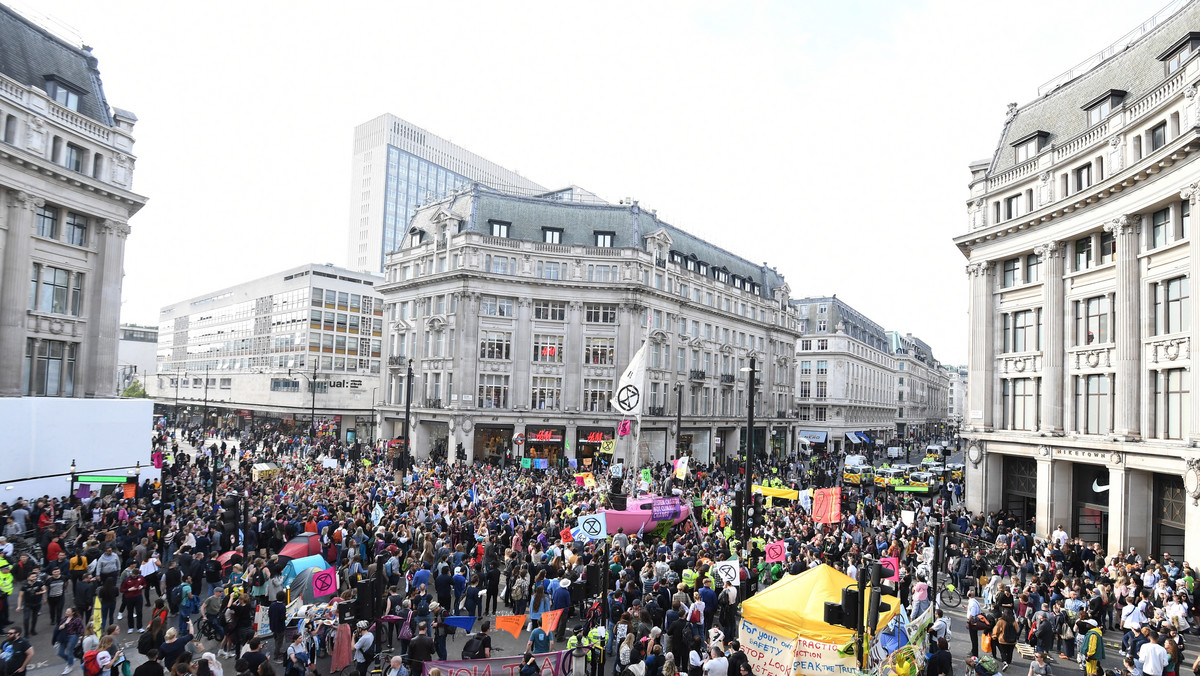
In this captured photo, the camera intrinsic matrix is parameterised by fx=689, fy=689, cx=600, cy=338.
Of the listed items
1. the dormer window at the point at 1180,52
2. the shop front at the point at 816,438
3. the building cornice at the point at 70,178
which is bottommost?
the shop front at the point at 816,438

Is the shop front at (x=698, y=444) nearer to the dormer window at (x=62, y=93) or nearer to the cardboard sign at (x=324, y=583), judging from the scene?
the dormer window at (x=62, y=93)

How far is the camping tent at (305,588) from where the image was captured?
15.0m

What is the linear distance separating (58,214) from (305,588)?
1213 inches

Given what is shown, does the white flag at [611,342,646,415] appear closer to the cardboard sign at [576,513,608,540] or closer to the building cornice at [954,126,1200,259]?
the cardboard sign at [576,513,608,540]

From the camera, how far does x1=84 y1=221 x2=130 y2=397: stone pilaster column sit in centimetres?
3603

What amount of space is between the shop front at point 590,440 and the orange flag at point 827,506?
99.8ft

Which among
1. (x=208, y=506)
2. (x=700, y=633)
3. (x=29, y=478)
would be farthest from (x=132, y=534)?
(x=700, y=633)

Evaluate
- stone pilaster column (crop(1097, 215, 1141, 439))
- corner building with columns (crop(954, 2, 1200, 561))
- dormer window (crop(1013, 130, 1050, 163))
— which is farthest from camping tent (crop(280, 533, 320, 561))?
dormer window (crop(1013, 130, 1050, 163))

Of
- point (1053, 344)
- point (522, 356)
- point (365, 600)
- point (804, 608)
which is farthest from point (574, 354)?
point (804, 608)

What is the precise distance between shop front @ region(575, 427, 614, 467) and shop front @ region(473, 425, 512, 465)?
18.2 ft

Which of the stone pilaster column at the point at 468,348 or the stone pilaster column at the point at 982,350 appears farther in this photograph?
the stone pilaster column at the point at 468,348

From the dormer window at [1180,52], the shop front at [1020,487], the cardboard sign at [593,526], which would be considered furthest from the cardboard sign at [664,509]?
the dormer window at [1180,52]

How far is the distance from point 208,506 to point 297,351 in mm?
56400

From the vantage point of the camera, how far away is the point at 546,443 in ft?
180
